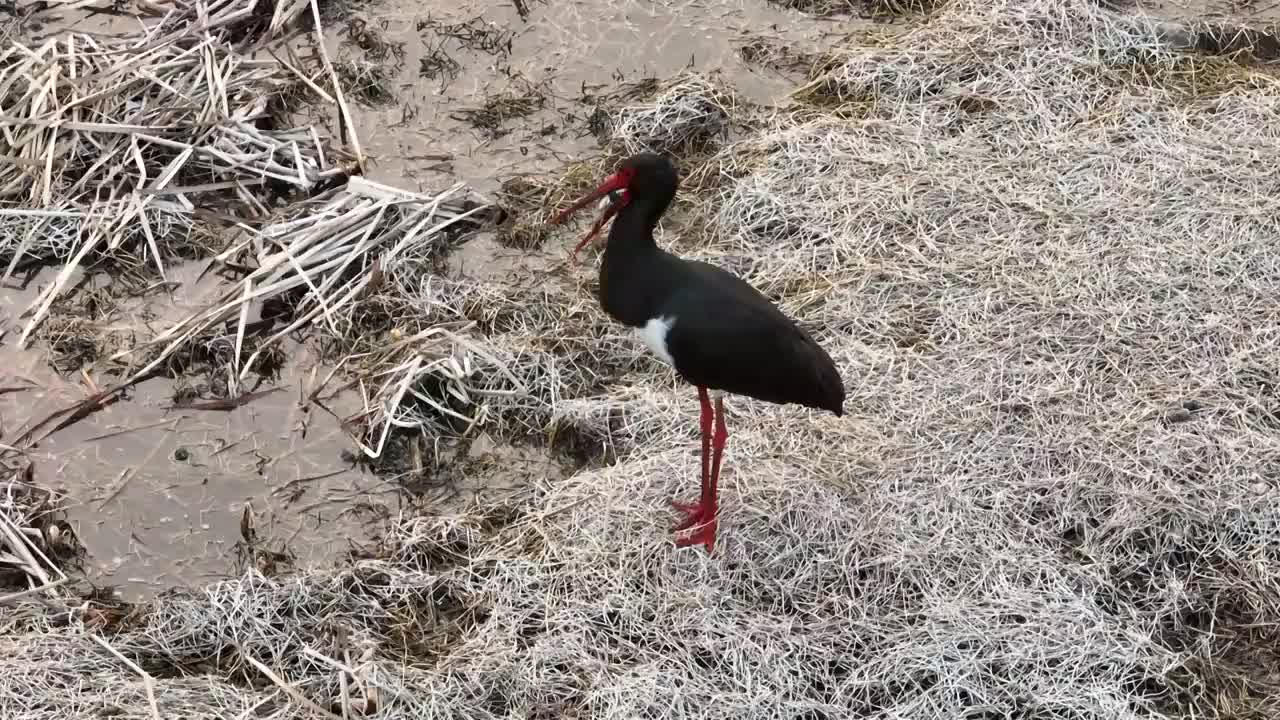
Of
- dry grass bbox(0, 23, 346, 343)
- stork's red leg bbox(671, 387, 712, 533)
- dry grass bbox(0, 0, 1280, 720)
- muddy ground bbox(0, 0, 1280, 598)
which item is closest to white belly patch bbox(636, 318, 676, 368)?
stork's red leg bbox(671, 387, 712, 533)

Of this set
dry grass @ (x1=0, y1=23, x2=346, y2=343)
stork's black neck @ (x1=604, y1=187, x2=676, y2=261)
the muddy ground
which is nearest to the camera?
stork's black neck @ (x1=604, y1=187, x2=676, y2=261)

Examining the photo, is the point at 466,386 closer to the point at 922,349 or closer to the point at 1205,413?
the point at 922,349

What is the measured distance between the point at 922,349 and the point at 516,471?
163 cm

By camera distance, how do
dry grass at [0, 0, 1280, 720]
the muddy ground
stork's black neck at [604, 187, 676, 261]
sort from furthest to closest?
1. the muddy ground
2. stork's black neck at [604, 187, 676, 261]
3. dry grass at [0, 0, 1280, 720]

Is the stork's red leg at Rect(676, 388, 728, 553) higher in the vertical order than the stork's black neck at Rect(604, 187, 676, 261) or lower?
lower

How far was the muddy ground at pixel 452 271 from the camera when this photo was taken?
441cm

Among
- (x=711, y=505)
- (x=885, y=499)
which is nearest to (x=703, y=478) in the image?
(x=711, y=505)

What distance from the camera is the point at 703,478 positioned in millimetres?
4035

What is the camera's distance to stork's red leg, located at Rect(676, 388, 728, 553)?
4074 mm

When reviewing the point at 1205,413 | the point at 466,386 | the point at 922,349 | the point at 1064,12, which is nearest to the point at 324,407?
the point at 466,386

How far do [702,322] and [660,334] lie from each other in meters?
0.14

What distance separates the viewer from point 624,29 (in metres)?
6.70

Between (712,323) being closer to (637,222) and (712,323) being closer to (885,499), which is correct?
(637,222)

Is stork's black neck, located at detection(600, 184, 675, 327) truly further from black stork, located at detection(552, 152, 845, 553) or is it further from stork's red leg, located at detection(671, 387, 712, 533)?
stork's red leg, located at detection(671, 387, 712, 533)
